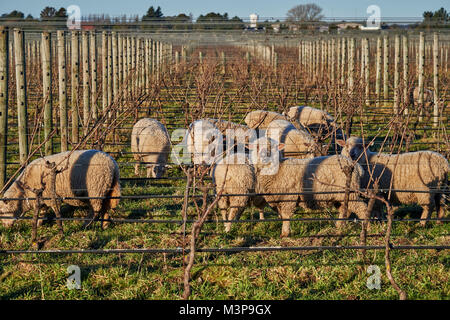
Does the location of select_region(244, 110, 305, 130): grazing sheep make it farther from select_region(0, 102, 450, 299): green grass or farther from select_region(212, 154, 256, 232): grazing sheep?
select_region(0, 102, 450, 299): green grass

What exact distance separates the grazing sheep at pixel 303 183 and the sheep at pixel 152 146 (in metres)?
2.83

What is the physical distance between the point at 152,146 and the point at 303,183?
352cm

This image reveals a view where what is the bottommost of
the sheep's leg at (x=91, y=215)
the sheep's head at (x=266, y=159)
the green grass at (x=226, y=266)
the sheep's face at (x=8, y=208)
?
the green grass at (x=226, y=266)

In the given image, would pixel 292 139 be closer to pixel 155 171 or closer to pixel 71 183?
pixel 155 171

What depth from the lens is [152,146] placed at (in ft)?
29.3

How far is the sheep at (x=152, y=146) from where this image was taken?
8734 mm

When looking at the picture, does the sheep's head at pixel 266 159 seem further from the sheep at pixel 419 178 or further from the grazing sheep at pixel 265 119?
the grazing sheep at pixel 265 119

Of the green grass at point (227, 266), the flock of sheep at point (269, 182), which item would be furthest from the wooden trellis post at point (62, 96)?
the green grass at point (227, 266)

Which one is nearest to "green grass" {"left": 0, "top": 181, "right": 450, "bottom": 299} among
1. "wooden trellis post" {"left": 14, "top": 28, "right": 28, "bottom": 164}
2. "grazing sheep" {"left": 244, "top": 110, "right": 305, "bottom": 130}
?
"wooden trellis post" {"left": 14, "top": 28, "right": 28, "bottom": 164}

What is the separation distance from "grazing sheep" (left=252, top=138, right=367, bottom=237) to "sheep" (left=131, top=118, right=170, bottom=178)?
9.30ft

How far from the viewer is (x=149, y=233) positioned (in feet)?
18.7

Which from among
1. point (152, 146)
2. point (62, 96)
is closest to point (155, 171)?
point (152, 146)

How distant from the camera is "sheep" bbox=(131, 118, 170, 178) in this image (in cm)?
873
